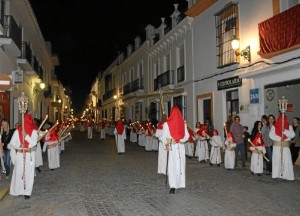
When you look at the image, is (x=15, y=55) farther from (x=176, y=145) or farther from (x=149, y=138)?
(x=176, y=145)

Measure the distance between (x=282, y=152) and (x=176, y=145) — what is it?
10.1 ft

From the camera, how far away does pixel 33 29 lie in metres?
25.6

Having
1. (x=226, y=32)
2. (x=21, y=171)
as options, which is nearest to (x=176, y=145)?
(x=21, y=171)

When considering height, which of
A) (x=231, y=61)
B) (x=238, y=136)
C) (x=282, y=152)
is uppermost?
(x=231, y=61)

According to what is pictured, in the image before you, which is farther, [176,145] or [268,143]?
[268,143]

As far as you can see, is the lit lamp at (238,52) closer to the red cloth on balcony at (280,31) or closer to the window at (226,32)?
the window at (226,32)

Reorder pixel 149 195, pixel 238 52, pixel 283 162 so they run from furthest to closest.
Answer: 1. pixel 238 52
2. pixel 283 162
3. pixel 149 195

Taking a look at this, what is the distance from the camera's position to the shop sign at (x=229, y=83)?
54.3 feet

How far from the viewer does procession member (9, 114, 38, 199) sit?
9031mm

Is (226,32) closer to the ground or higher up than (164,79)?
higher up

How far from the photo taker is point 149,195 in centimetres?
906

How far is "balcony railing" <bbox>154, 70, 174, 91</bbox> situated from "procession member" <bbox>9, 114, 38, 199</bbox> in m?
16.3

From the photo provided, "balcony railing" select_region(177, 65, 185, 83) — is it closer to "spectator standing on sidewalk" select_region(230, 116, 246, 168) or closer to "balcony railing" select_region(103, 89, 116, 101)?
"spectator standing on sidewalk" select_region(230, 116, 246, 168)

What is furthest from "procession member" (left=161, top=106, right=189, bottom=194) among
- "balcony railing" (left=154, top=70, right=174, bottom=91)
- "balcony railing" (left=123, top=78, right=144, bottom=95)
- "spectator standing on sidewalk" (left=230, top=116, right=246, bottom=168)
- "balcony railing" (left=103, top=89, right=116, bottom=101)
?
"balcony railing" (left=103, top=89, right=116, bottom=101)
